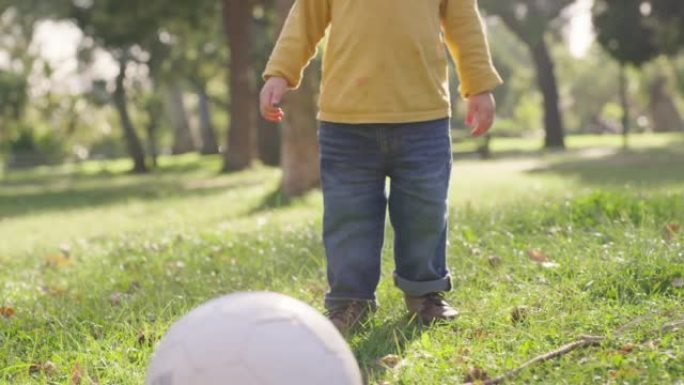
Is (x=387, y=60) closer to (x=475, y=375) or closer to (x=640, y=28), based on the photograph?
(x=475, y=375)

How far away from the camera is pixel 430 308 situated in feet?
12.7

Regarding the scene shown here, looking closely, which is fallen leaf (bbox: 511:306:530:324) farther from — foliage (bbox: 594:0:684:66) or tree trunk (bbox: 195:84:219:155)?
tree trunk (bbox: 195:84:219:155)

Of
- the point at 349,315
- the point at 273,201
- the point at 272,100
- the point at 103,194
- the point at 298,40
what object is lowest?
the point at 103,194

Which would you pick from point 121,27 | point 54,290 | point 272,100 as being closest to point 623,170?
point 121,27

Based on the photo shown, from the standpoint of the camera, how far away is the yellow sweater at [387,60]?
379cm

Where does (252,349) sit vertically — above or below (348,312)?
above

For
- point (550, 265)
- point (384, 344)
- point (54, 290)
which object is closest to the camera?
point (384, 344)

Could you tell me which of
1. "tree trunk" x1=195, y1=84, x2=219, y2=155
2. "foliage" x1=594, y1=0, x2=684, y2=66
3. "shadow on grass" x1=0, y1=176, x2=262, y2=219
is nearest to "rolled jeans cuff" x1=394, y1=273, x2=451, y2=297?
"shadow on grass" x1=0, y1=176, x2=262, y2=219

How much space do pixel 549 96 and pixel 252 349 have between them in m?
31.3

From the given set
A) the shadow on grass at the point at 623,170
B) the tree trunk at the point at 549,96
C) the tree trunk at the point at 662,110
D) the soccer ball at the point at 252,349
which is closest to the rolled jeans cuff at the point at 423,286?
the soccer ball at the point at 252,349

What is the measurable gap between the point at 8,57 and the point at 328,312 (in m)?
48.9

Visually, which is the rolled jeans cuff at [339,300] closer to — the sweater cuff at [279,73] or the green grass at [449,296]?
the green grass at [449,296]

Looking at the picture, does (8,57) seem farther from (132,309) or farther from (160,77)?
(132,309)

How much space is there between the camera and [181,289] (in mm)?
4992
